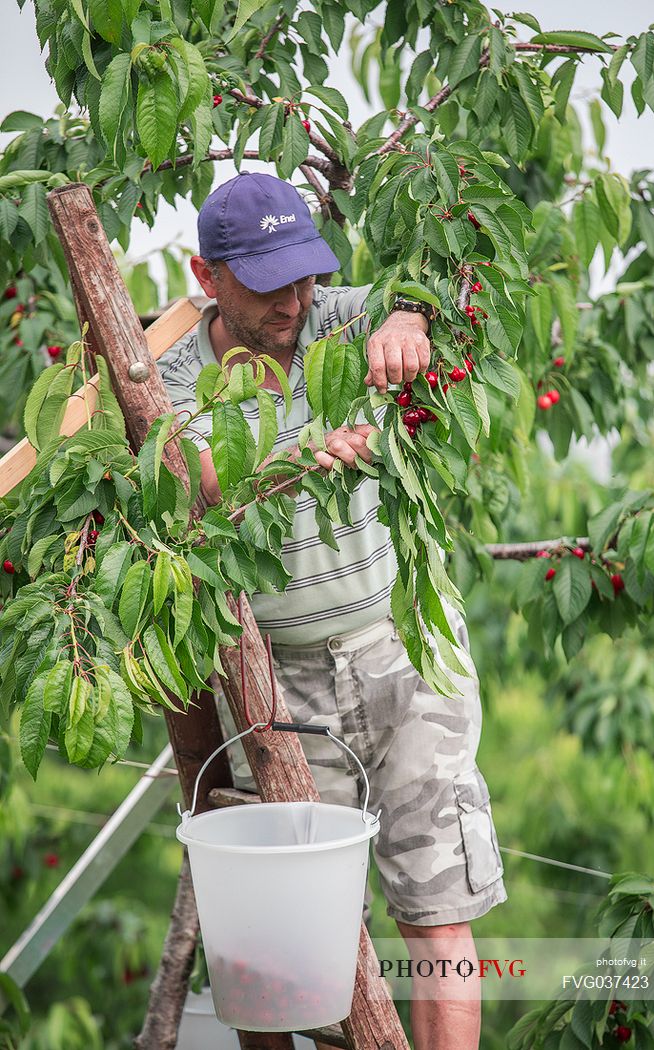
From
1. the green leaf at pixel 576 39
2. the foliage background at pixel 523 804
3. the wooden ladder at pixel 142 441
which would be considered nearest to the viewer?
the wooden ladder at pixel 142 441

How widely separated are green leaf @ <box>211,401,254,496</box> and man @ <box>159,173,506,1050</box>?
0.35m

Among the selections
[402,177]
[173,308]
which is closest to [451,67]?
[402,177]

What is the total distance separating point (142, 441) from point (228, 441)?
1.02 ft

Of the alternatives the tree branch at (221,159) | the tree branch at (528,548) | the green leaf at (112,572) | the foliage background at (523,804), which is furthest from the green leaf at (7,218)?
the foliage background at (523,804)

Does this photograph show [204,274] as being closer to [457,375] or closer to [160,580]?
[457,375]

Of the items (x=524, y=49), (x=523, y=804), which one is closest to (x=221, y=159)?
(x=524, y=49)

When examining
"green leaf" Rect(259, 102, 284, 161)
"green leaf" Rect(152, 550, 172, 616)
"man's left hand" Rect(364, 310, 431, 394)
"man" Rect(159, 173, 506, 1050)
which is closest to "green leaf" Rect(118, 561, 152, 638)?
"green leaf" Rect(152, 550, 172, 616)

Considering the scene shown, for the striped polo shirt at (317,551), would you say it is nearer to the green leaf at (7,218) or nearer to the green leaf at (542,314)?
the green leaf at (7,218)

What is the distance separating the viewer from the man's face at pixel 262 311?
5.72 feet

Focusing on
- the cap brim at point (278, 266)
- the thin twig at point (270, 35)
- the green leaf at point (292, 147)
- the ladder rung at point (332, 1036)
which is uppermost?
the thin twig at point (270, 35)

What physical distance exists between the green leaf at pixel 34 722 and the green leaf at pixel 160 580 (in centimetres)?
13

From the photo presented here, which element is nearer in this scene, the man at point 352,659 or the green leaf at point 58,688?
the green leaf at point 58,688

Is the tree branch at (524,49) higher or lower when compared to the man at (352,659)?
higher

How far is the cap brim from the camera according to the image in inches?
66.4
